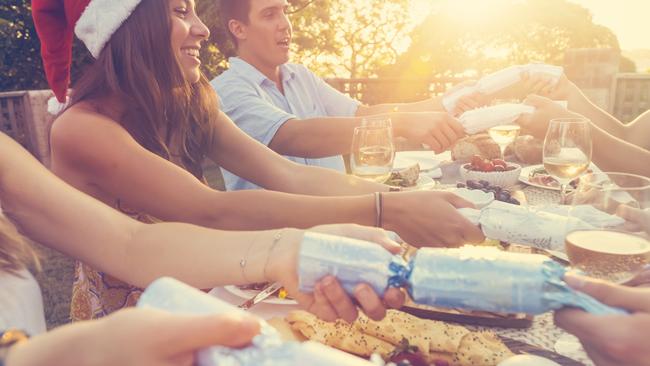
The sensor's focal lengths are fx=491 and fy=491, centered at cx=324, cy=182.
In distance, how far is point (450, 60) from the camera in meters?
14.0

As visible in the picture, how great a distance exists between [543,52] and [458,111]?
1231cm

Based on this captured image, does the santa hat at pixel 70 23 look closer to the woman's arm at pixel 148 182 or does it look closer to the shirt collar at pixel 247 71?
the woman's arm at pixel 148 182

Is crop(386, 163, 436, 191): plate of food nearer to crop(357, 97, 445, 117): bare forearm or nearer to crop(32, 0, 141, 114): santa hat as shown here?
crop(357, 97, 445, 117): bare forearm

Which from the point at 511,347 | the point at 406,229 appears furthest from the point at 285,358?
the point at 406,229

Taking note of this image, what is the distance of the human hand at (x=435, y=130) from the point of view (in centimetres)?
248

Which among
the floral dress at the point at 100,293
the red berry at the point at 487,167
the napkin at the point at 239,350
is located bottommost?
the floral dress at the point at 100,293

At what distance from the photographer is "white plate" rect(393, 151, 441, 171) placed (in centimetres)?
284

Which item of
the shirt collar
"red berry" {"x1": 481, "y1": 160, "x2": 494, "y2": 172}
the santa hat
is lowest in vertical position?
"red berry" {"x1": 481, "y1": 160, "x2": 494, "y2": 172}

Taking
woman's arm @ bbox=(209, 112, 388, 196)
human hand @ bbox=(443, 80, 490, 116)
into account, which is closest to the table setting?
woman's arm @ bbox=(209, 112, 388, 196)

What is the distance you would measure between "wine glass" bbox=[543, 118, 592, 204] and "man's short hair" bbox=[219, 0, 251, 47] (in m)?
2.32

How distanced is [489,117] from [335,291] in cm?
161

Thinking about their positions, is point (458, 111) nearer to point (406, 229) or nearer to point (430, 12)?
point (406, 229)

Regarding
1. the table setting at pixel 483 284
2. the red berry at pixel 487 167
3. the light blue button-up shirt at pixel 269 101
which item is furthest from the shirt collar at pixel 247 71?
the table setting at pixel 483 284

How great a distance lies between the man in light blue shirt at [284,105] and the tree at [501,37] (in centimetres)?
1072
